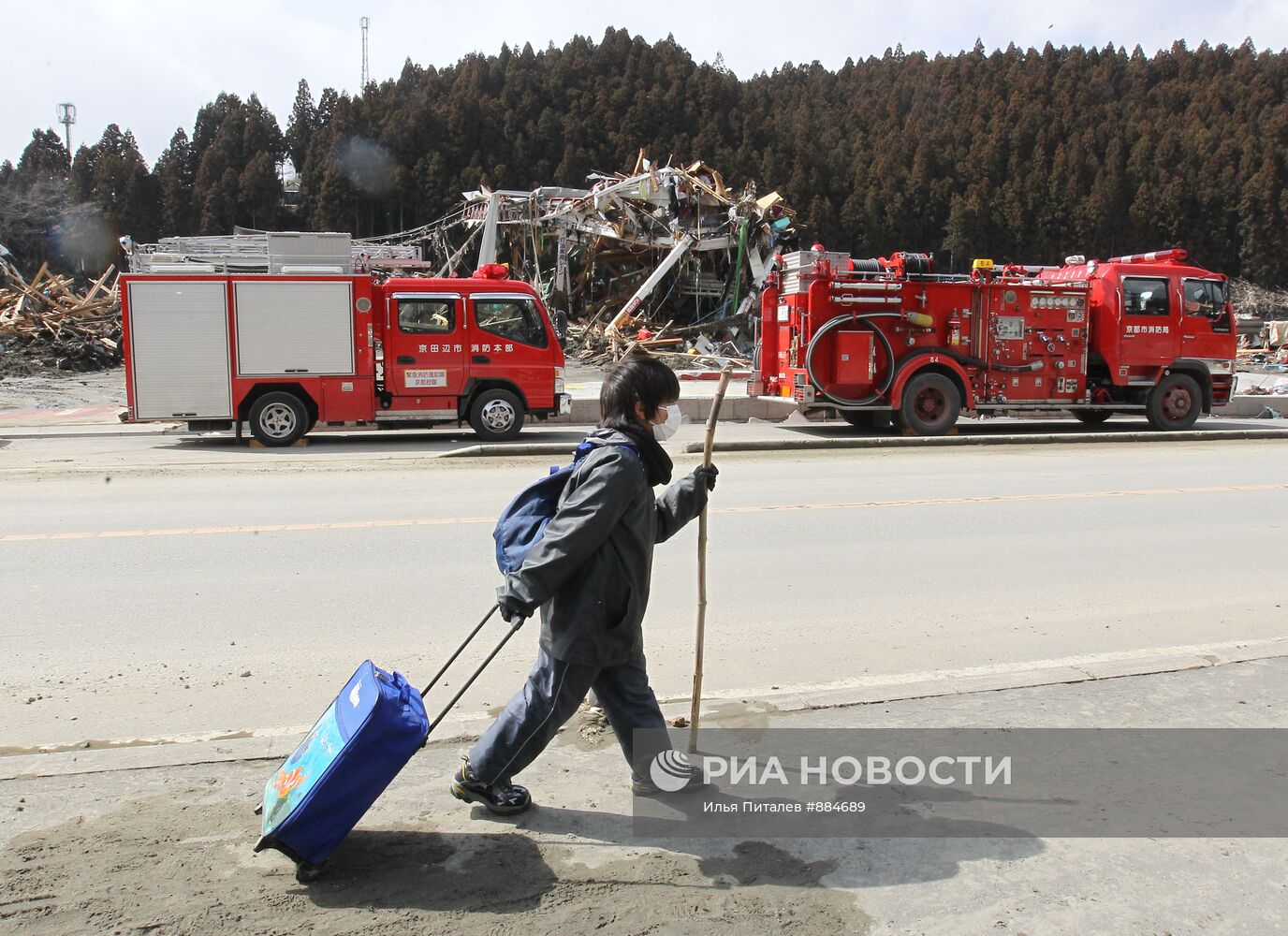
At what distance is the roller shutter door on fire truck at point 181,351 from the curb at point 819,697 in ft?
38.0

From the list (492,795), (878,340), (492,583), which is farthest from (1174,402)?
(492,795)

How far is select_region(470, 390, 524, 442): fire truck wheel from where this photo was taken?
15.4m

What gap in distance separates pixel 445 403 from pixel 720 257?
2065 centimetres

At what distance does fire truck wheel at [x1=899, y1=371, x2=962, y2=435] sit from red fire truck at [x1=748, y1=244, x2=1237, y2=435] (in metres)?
0.02

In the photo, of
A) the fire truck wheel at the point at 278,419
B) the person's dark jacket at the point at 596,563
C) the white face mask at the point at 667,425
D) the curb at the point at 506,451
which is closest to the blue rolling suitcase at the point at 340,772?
the person's dark jacket at the point at 596,563

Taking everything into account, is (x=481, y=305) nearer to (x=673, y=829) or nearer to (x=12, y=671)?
(x=12, y=671)

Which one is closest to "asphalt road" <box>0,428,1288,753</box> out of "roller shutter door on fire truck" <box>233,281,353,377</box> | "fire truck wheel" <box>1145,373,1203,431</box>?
"roller shutter door on fire truck" <box>233,281,353,377</box>

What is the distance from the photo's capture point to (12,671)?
5.04 m

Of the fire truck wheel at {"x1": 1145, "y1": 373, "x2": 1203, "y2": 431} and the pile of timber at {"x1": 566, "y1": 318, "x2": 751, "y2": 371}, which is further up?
the pile of timber at {"x1": 566, "y1": 318, "x2": 751, "y2": 371}

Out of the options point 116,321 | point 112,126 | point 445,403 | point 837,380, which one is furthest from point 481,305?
point 112,126

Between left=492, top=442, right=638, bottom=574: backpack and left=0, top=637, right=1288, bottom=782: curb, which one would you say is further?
left=0, top=637, right=1288, bottom=782: curb

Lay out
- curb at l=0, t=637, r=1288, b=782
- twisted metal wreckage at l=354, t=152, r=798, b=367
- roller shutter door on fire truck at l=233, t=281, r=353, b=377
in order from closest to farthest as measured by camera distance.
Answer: curb at l=0, t=637, r=1288, b=782
roller shutter door on fire truck at l=233, t=281, r=353, b=377
twisted metal wreckage at l=354, t=152, r=798, b=367

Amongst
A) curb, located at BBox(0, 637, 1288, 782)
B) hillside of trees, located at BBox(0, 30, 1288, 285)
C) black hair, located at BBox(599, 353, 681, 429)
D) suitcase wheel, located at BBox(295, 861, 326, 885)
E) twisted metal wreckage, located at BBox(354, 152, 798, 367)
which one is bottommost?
suitcase wheel, located at BBox(295, 861, 326, 885)

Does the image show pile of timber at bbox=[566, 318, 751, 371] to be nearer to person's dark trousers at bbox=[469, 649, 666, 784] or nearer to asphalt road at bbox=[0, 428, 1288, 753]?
asphalt road at bbox=[0, 428, 1288, 753]
